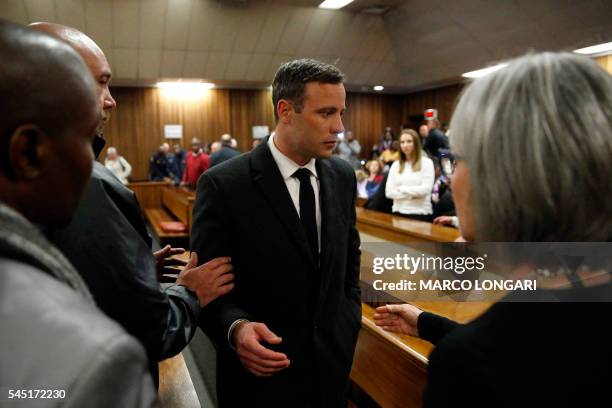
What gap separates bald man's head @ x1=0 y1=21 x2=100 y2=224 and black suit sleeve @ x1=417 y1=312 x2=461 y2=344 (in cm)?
94

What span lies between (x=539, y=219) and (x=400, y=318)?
0.73m

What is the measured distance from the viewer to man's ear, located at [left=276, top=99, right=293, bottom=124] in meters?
1.75

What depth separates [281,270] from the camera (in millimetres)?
1524

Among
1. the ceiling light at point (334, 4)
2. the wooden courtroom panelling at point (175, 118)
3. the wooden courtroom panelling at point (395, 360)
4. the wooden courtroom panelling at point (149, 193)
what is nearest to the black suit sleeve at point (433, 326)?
the wooden courtroom panelling at point (395, 360)

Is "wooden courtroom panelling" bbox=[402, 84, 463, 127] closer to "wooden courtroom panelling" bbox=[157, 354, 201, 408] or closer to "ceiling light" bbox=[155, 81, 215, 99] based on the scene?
"ceiling light" bbox=[155, 81, 215, 99]

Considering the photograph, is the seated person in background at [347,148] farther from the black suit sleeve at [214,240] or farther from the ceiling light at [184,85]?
the black suit sleeve at [214,240]

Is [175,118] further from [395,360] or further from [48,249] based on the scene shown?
[48,249]

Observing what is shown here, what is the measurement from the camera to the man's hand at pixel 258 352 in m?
1.35

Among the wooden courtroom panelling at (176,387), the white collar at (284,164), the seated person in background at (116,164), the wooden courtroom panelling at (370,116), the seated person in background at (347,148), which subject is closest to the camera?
the white collar at (284,164)

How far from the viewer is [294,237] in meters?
1.53

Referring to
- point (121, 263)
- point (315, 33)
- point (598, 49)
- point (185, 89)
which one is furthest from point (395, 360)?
point (185, 89)

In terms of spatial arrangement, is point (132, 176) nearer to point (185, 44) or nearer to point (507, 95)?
point (185, 44)

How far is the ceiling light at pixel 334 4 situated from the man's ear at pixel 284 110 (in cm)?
983

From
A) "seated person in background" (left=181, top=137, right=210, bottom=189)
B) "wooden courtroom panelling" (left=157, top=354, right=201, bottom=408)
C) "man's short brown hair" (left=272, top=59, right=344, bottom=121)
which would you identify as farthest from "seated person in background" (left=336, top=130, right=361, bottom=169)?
"man's short brown hair" (left=272, top=59, right=344, bottom=121)
